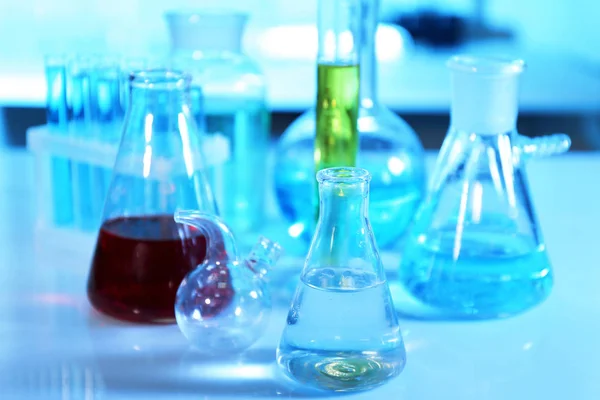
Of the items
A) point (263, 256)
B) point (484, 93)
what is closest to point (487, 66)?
point (484, 93)

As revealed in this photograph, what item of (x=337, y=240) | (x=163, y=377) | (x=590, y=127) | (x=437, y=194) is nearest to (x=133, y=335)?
(x=163, y=377)

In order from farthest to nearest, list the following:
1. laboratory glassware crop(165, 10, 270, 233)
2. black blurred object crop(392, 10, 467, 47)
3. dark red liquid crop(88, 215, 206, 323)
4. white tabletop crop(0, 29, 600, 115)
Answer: black blurred object crop(392, 10, 467, 47) → white tabletop crop(0, 29, 600, 115) → laboratory glassware crop(165, 10, 270, 233) → dark red liquid crop(88, 215, 206, 323)

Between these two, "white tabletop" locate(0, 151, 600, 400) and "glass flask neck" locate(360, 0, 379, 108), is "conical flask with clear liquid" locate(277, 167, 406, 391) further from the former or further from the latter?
"glass flask neck" locate(360, 0, 379, 108)

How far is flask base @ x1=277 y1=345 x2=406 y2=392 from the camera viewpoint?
659 mm

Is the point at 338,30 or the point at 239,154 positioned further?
the point at 239,154

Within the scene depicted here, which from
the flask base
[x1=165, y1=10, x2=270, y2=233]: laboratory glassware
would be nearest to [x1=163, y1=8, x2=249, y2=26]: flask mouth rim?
[x1=165, y1=10, x2=270, y2=233]: laboratory glassware

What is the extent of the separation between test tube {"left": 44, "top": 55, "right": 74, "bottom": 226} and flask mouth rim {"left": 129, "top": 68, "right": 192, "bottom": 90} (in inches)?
7.5

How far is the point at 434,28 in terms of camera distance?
125 inches

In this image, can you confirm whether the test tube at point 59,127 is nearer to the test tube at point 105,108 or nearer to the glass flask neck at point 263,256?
the test tube at point 105,108

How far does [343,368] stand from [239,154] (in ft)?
1.41

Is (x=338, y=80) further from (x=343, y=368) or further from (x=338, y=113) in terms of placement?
(x=343, y=368)

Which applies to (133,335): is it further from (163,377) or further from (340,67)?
(340,67)

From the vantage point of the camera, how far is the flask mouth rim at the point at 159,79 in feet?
2.57

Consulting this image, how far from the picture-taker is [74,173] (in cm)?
96
